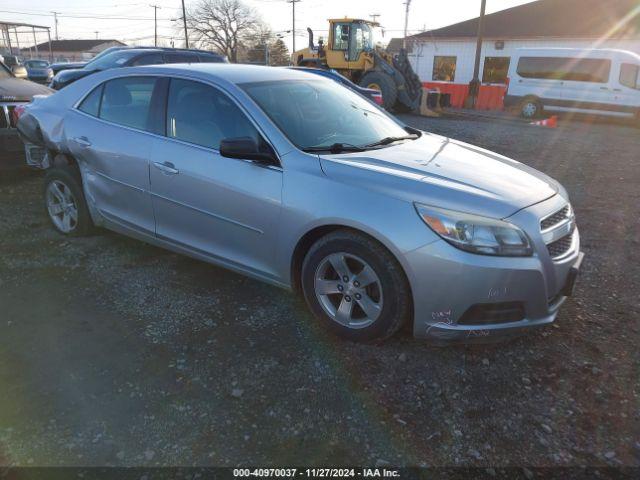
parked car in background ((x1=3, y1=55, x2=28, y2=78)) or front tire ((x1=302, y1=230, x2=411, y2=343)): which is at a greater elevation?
parked car in background ((x1=3, y1=55, x2=28, y2=78))

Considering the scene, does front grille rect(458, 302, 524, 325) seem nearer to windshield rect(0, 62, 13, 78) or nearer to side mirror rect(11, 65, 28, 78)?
windshield rect(0, 62, 13, 78)

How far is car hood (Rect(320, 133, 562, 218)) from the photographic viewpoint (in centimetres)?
276

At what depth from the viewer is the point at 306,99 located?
12.3ft

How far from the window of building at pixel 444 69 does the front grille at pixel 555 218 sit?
3006 centimetres

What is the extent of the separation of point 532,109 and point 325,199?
1852 centimetres

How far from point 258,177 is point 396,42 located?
53623 millimetres

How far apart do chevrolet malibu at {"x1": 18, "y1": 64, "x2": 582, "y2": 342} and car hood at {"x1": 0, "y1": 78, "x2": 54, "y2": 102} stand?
2.90 metres

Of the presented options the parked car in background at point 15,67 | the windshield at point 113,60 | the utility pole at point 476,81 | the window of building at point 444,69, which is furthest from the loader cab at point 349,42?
the window of building at point 444,69

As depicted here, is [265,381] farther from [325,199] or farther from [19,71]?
[19,71]

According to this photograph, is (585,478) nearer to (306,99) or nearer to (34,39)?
(306,99)

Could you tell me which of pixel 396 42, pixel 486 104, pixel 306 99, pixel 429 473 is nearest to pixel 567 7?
pixel 486 104

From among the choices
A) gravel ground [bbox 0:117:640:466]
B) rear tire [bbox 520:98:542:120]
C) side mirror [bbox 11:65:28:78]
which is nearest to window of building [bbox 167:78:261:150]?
gravel ground [bbox 0:117:640:466]

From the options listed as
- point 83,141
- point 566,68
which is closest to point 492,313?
point 83,141

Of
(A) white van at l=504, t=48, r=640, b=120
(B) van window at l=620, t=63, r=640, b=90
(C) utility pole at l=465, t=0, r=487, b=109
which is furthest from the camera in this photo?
(C) utility pole at l=465, t=0, r=487, b=109
